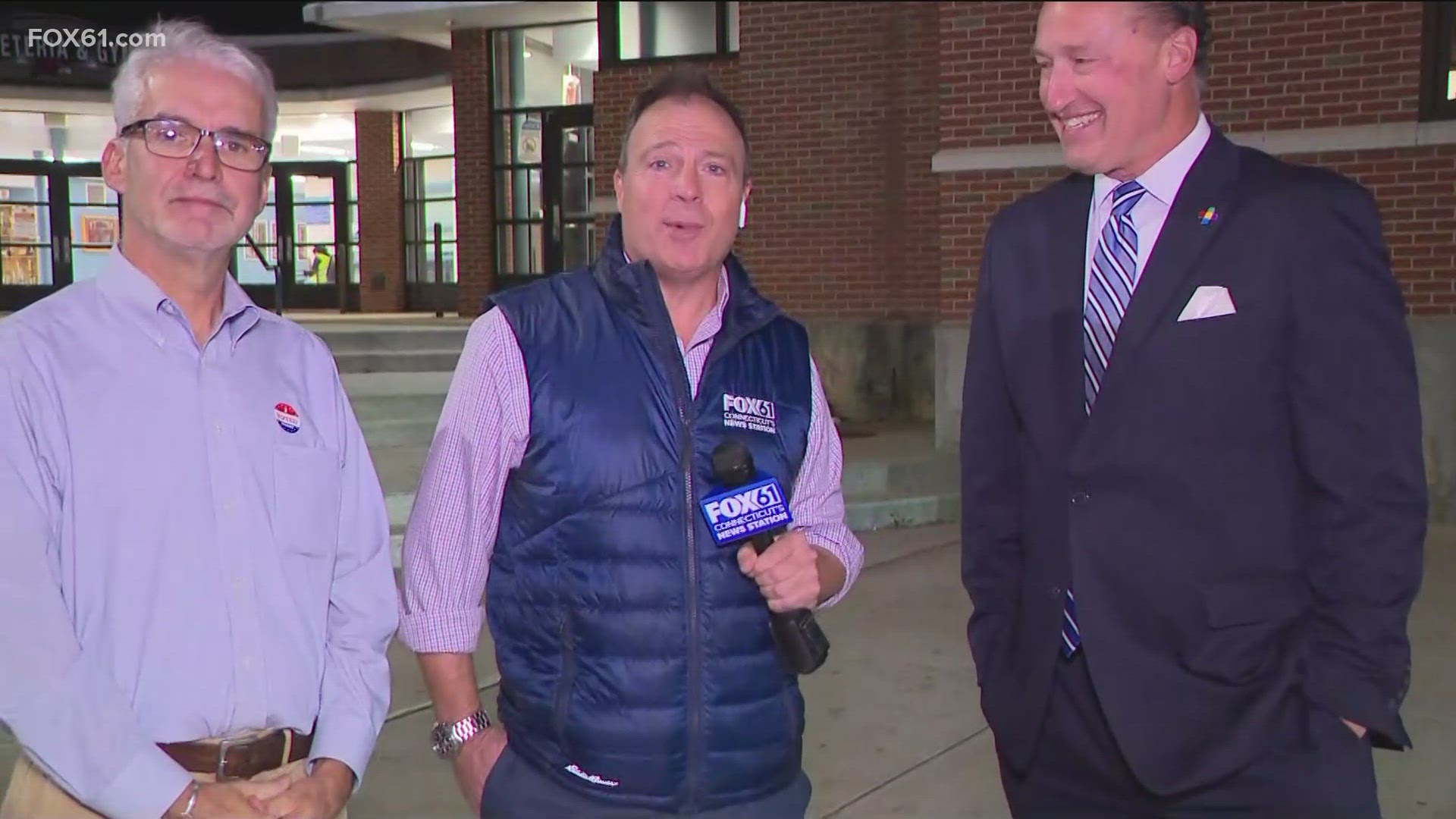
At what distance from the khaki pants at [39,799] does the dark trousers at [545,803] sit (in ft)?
1.29

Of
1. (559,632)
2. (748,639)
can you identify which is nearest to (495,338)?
(559,632)

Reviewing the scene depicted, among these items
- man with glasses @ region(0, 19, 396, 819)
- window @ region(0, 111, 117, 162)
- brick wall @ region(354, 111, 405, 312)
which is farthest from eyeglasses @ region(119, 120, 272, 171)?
window @ region(0, 111, 117, 162)

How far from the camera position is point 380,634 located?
2059mm

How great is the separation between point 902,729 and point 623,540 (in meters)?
2.98

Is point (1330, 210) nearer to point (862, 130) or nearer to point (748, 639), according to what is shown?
point (748, 639)

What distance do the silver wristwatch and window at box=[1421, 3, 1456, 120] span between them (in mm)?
8072

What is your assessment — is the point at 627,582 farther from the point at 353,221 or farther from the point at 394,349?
the point at 353,221

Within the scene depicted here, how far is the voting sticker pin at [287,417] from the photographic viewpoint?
1.96 metres

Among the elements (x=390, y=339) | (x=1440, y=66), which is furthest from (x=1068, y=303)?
(x=390, y=339)

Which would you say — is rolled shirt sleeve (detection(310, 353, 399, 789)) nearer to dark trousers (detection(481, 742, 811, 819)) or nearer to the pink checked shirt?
the pink checked shirt

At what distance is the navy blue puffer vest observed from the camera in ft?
6.52

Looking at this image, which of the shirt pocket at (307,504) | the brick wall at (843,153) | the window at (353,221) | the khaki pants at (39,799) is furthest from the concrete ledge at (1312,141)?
the window at (353,221)

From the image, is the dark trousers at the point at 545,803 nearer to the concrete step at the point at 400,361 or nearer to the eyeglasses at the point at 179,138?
the eyeglasses at the point at 179,138

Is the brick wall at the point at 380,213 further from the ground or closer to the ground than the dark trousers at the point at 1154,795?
further from the ground
